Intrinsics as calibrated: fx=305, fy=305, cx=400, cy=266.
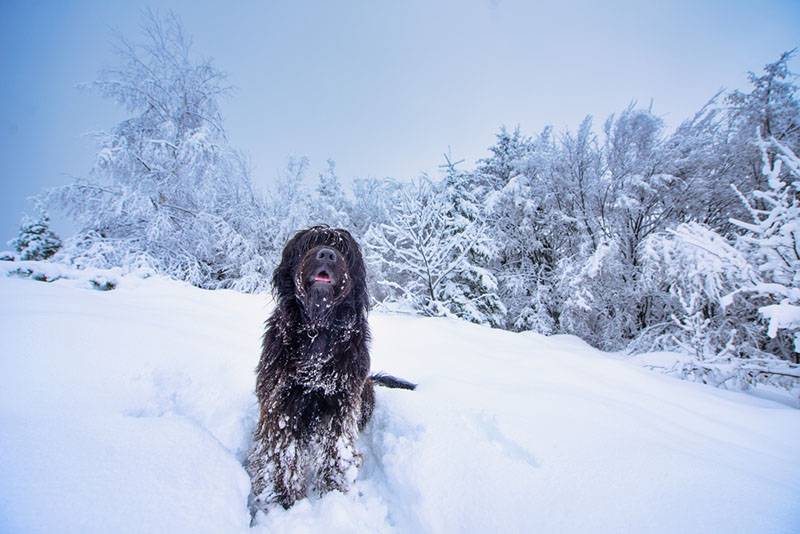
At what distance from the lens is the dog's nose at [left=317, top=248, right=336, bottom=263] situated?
89.9 inches

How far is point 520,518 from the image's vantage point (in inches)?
59.6

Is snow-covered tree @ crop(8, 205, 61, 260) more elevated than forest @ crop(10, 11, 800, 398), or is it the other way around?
forest @ crop(10, 11, 800, 398)

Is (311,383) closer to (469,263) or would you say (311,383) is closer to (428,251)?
(428,251)

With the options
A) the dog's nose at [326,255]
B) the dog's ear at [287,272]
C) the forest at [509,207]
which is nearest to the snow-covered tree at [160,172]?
the forest at [509,207]

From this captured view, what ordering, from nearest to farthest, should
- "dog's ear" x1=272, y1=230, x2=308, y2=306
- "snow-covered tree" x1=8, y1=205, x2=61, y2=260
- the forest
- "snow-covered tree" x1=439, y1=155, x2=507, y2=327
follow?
"dog's ear" x1=272, y1=230, x2=308, y2=306 → the forest → "snow-covered tree" x1=439, y1=155, x2=507, y2=327 → "snow-covered tree" x1=8, y1=205, x2=61, y2=260

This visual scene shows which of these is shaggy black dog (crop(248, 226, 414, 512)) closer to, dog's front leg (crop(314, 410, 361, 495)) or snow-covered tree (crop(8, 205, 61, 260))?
dog's front leg (crop(314, 410, 361, 495))

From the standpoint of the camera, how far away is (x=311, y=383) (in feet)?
6.77

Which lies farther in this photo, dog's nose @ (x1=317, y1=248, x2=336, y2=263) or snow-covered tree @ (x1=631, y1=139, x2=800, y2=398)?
snow-covered tree @ (x1=631, y1=139, x2=800, y2=398)

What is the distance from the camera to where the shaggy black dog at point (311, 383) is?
1.90 metres

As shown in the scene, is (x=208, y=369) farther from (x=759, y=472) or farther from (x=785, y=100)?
(x=785, y=100)

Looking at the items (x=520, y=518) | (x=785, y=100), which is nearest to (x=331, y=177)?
(x=785, y=100)

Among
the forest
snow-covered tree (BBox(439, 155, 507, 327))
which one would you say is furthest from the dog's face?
snow-covered tree (BBox(439, 155, 507, 327))

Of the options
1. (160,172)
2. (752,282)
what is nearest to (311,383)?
(752,282)

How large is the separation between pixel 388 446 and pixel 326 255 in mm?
1451
